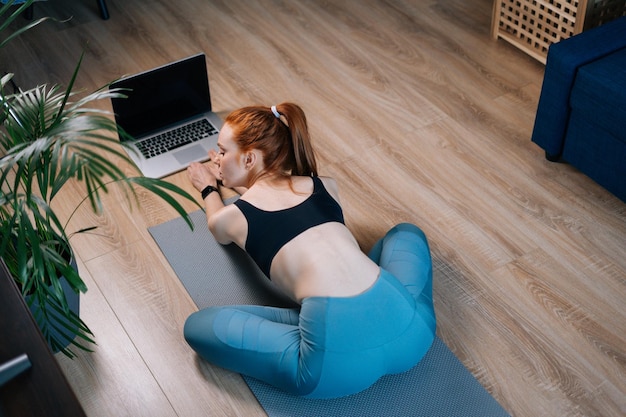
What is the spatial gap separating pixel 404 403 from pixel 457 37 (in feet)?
6.71

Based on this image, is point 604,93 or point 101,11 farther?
point 101,11

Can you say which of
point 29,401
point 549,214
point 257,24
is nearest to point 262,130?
point 549,214

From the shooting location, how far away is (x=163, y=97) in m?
3.02

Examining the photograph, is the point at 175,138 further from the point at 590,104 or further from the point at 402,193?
the point at 590,104

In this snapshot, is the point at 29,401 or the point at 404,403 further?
the point at 404,403

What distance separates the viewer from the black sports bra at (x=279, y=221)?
2229 millimetres

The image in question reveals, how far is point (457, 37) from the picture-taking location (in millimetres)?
3691

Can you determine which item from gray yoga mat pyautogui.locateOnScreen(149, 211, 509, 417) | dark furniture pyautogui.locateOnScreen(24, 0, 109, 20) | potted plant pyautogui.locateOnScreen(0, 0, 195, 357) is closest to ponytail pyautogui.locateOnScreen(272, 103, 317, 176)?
gray yoga mat pyautogui.locateOnScreen(149, 211, 509, 417)

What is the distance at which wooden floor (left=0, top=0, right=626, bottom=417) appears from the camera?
2.30 metres

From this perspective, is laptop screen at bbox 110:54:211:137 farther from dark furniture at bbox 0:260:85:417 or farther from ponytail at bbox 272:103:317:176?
dark furniture at bbox 0:260:85:417

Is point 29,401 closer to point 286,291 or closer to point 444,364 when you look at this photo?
point 286,291

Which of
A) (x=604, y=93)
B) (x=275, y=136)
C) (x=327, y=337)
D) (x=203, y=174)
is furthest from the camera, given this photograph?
(x=203, y=174)

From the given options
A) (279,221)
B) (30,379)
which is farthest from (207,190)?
(30,379)

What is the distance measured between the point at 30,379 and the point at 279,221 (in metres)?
1.04
